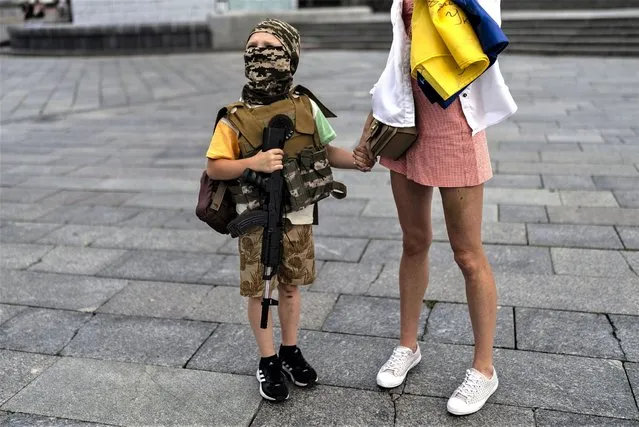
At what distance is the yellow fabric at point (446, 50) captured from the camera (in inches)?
78.8

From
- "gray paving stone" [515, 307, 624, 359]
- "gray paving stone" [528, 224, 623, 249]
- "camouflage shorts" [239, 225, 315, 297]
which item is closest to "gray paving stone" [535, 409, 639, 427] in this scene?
"gray paving stone" [515, 307, 624, 359]

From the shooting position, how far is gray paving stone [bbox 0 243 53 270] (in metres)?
4.23

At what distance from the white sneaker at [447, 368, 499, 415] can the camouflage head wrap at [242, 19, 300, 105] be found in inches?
50.0

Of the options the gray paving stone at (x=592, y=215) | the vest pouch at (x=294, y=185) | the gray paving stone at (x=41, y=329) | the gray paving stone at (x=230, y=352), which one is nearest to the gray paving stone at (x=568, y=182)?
the gray paving stone at (x=592, y=215)

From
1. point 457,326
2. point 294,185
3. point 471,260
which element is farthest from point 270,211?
point 457,326

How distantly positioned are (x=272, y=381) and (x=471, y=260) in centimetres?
90

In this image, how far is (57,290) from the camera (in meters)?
3.79

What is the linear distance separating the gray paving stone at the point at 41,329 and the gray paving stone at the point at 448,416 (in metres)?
1.67

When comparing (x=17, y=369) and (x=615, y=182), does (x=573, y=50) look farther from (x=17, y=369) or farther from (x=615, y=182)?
(x=17, y=369)

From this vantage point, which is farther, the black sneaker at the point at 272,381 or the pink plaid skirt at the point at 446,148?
the black sneaker at the point at 272,381

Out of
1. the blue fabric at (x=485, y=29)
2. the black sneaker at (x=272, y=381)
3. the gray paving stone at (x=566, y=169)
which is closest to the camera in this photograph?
the blue fabric at (x=485, y=29)

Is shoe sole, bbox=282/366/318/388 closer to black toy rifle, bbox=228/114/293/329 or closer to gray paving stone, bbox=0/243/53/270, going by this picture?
black toy rifle, bbox=228/114/293/329

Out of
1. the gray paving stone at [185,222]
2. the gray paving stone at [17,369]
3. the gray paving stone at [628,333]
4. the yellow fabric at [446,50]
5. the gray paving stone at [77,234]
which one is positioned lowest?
the gray paving stone at [77,234]

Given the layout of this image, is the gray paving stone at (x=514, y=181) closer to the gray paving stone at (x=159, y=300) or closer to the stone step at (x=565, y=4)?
the gray paving stone at (x=159, y=300)
